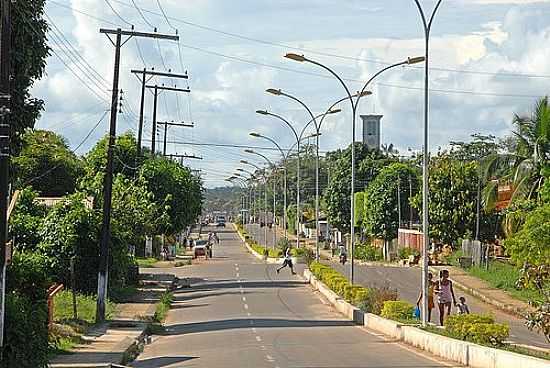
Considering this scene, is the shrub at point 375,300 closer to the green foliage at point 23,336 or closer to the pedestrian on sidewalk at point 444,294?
the pedestrian on sidewalk at point 444,294

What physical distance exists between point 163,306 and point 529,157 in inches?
690

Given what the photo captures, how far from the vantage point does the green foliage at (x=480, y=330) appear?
73.9ft

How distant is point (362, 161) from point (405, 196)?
2418 cm

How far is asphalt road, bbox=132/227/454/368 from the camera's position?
2353 centimetres

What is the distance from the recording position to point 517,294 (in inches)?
1913

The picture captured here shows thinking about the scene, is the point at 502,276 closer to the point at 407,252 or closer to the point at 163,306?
the point at 163,306

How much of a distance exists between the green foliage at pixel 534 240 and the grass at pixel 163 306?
42.8 feet

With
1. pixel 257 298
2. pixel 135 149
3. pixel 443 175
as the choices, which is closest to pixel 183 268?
pixel 135 149

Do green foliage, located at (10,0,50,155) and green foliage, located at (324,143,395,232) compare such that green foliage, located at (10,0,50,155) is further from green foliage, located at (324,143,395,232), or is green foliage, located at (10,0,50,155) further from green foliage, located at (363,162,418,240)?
green foliage, located at (324,143,395,232)

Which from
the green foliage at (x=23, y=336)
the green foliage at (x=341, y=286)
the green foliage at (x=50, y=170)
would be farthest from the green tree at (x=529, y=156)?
the green foliage at (x=50, y=170)

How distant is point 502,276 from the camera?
54.1 meters

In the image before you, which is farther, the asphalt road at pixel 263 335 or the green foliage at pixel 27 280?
the green foliage at pixel 27 280

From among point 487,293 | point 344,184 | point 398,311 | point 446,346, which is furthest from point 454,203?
point 446,346

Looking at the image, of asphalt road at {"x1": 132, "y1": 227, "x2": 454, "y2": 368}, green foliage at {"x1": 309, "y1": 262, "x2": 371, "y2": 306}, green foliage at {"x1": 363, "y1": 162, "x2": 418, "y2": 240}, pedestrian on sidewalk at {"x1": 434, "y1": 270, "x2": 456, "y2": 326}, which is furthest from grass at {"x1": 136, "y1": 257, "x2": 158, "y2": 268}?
pedestrian on sidewalk at {"x1": 434, "y1": 270, "x2": 456, "y2": 326}
